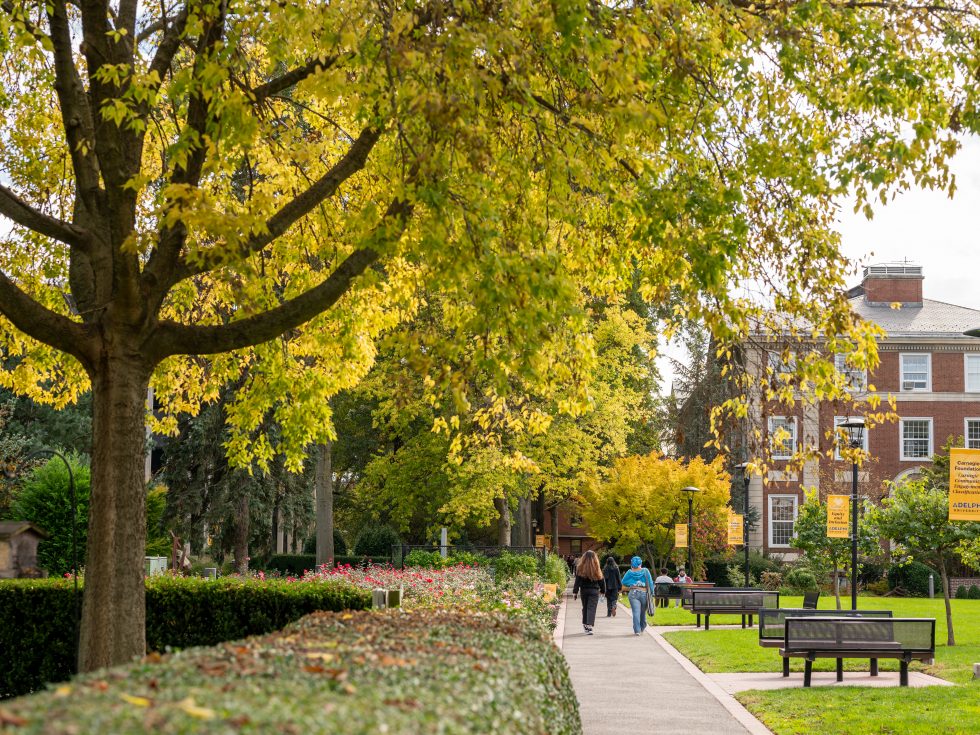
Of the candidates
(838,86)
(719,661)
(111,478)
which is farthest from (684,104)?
(719,661)

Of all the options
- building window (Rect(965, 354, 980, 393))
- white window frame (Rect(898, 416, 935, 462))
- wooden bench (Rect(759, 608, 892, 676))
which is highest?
building window (Rect(965, 354, 980, 393))

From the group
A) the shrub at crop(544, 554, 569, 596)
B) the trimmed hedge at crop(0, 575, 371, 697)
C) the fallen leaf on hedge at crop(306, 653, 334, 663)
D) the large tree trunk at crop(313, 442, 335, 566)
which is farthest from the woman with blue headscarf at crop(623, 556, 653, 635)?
the fallen leaf on hedge at crop(306, 653, 334, 663)

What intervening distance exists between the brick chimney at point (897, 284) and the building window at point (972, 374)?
3782 millimetres

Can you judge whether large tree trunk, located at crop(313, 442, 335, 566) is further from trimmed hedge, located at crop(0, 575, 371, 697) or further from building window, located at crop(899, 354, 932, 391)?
building window, located at crop(899, 354, 932, 391)

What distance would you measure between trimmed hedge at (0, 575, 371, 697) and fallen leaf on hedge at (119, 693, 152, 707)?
9325mm

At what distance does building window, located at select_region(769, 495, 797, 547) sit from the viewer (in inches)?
2167

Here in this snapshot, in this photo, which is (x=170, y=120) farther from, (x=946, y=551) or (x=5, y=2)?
(x=946, y=551)

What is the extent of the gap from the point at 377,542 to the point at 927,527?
26880 mm

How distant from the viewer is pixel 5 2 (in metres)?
11.0

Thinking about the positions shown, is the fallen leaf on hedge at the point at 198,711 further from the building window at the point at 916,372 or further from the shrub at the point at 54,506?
the building window at the point at 916,372

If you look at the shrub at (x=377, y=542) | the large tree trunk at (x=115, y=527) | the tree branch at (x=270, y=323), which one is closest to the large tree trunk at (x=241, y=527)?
the shrub at (x=377, y=542)

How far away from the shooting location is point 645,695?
12.9 meters

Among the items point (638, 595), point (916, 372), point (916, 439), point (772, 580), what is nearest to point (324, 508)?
point (638, 595)

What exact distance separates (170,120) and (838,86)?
8063mm
